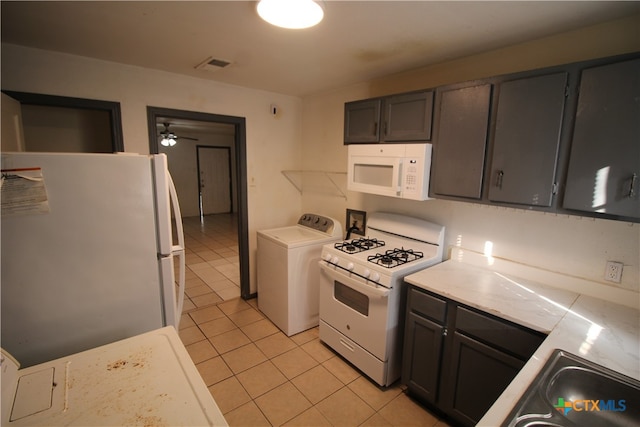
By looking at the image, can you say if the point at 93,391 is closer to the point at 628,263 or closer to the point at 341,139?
the point at 628,263

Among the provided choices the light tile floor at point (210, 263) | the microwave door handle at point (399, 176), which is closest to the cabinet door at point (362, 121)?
the microwave door handle at point (399, 176)

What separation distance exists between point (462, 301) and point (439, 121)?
1.12 meters

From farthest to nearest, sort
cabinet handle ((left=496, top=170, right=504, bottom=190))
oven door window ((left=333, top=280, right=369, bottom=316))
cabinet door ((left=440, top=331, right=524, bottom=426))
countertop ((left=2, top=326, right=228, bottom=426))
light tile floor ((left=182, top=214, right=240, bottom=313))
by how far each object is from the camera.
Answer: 1. light tile floor ((left=182, top=214, right=240, bottom=313))
2. oven door window ((left=333, top=280, right=369, bottom=316))
3. cabinet handle ((left=496, top=170, right=504, bottom=190))
4. cabinet door ((left=440, top=331, right=524, bottom=426))
5. countertop ((left=2, top=326, right=228, bottom=426))

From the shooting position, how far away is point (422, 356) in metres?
1.92

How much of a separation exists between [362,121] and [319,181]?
1132 mm

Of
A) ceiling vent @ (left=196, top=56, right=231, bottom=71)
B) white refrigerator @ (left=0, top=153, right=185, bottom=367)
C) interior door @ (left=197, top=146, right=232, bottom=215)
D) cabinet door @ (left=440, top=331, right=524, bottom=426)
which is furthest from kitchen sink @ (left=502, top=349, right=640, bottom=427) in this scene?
interior door @ (left=197, top=146, right=232, bottom=215)

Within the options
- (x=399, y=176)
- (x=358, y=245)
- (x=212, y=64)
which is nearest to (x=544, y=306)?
(x=399, y=176)

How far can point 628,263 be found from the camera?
5.16ft

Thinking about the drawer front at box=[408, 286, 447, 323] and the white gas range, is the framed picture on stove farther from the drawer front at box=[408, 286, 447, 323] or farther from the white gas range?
the drawer front at box=[408, 286, 447, 323]

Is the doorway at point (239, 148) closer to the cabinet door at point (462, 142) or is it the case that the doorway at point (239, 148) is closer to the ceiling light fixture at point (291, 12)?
the ceiling light fixture at point (291, 12)

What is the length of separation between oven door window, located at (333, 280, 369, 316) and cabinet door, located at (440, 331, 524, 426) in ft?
2.10

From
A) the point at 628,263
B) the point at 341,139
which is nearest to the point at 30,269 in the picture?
the point at 341,139

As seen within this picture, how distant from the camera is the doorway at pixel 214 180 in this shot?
7.97m

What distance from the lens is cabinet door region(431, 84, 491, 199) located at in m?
1.78
